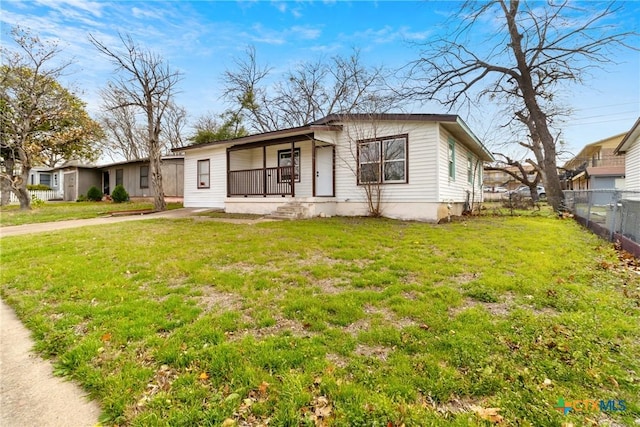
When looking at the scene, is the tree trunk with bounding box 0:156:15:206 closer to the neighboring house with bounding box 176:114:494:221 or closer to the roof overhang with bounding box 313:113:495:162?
the neighboring house with bounding box 176:114:494:221

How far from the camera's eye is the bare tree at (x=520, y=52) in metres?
12.4

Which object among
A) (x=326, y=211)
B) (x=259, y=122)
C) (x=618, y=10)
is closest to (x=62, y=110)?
(x=259, y=122)

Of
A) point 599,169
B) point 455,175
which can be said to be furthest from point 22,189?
point 599,169

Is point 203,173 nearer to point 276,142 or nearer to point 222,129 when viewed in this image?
point 276,142

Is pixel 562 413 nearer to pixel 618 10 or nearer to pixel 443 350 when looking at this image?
pixel 443 350

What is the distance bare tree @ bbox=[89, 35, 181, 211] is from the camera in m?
13.1

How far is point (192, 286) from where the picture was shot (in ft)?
13.1

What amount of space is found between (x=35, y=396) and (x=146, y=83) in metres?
14.9

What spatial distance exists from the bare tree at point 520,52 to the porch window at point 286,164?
6.67 meters

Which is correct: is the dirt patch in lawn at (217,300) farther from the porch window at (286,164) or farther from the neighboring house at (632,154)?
the neighboring house at (632,154)

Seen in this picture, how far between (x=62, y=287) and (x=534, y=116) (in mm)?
18357

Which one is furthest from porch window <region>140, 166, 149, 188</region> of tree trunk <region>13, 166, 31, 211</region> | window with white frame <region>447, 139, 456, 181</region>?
window with white frame <region>447, 139, 456, 181</region>

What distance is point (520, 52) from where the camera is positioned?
14320 mm

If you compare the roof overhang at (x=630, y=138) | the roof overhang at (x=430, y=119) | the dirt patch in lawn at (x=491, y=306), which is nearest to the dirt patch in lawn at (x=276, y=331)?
the dirt patch in lawn at (x=491, y=306)
